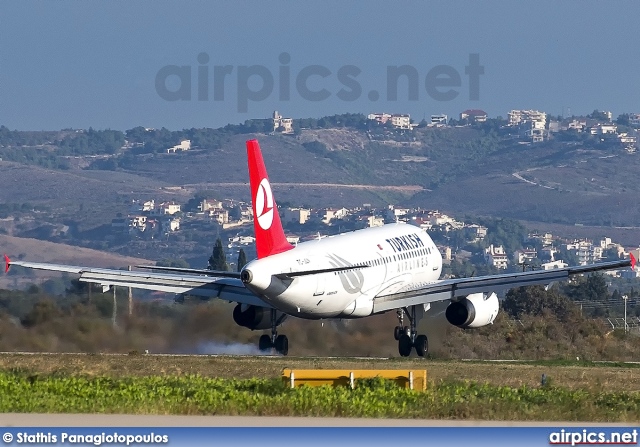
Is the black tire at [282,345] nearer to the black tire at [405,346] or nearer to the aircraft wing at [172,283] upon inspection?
the aircraft wing at [172,283]

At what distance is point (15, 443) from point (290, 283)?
26.5 meters

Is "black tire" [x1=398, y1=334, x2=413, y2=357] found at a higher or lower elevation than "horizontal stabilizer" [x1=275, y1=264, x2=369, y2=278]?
lower

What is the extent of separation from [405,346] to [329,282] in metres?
5.16

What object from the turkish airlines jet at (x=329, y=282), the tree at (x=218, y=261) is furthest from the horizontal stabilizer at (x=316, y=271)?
the tree at (x=218, y=261)

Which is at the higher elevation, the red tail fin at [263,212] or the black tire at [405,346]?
the red tail fin at [263,212]

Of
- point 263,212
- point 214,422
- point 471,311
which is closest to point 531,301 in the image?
point 471,311

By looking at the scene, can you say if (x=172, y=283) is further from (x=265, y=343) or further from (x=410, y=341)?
(x=410, y=341)

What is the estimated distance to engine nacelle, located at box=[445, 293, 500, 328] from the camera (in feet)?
183

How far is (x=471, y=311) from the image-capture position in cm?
Result: 5562

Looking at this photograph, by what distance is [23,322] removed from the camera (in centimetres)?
5788

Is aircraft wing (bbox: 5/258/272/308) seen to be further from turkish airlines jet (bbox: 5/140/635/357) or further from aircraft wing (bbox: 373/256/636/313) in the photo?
aircraft wing (bbox: 373/256/636/313)

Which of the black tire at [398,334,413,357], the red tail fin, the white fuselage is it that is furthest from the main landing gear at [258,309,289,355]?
the red tail fin

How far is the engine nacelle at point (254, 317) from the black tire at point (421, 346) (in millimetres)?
4852

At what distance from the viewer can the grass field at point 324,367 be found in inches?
1549
